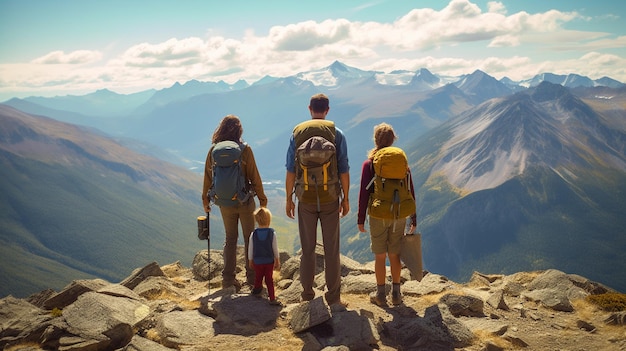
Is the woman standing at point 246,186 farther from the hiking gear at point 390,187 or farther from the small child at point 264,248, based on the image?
the hiking gear at point 390,187

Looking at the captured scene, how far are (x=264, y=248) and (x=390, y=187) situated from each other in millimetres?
4211

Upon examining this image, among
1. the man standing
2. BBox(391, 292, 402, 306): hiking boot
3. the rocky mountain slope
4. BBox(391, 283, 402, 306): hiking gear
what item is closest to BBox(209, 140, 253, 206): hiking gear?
the man standing

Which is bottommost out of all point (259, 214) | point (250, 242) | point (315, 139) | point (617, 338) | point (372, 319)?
point (617, 338)

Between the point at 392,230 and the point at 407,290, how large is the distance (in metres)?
4.27

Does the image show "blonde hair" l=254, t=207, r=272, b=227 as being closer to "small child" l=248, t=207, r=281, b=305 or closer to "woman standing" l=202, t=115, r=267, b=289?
"small child" l=248, t=207, r=281, b=305

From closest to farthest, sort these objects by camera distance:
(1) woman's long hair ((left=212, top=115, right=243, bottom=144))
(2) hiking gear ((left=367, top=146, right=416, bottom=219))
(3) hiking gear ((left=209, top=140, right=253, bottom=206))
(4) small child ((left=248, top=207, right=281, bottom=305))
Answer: (2) hiking gear ((left=367, top=146, right=416, bottom=219))
(3) hiking gear ((left=209, top=140, right=253, bottom=206))
(4) small child ((left=248, top=207, right=281, bottom=305))
(1) woman's long hair ((left=212, top=115, right=243, bottom=144))

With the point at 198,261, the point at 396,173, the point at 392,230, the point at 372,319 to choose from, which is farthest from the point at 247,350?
the point at 198,261

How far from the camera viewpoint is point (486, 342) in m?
11.3

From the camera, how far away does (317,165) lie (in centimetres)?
1134

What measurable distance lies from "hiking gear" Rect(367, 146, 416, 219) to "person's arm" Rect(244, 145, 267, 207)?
3565mm

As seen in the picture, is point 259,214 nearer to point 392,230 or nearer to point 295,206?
point 295,206

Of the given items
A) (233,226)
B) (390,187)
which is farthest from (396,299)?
(233,226)

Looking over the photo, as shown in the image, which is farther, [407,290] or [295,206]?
[407,290]

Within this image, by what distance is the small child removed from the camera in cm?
1278
